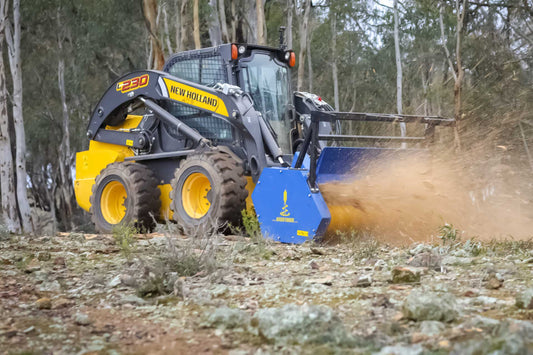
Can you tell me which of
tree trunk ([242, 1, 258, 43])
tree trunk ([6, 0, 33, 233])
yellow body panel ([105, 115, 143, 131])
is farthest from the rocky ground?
tree trunk ([242, 1, 258, 43])

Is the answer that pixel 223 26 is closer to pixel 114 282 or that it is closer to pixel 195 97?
pixel 195 97

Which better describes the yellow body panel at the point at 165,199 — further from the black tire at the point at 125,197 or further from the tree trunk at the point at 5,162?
the tree trunk at the point at 5,162

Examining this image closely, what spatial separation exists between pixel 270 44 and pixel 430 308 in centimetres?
2869

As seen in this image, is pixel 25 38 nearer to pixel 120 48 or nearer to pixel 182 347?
pixel 120 48

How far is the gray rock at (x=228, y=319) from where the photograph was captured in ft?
12.3

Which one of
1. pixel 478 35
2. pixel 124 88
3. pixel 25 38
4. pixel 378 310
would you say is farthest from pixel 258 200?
pixel 25 38

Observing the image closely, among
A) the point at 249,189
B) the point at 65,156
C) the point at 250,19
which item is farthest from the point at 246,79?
the point at 65,156

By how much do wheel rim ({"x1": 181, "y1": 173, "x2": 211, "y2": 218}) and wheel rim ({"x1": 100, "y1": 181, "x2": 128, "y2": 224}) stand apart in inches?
72.2

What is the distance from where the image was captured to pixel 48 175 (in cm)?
3641

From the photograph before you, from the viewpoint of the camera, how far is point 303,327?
11.4 feet

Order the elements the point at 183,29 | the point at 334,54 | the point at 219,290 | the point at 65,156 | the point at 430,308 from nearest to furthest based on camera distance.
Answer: the point at 430,308
the point at 219,290
the point at 183,29
the point at 65,156
the point at 334,54

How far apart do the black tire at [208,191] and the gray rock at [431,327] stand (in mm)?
5184

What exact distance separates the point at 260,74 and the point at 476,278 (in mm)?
6110

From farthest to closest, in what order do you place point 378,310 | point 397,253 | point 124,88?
point 124,88
point 397,253
point 378,310
